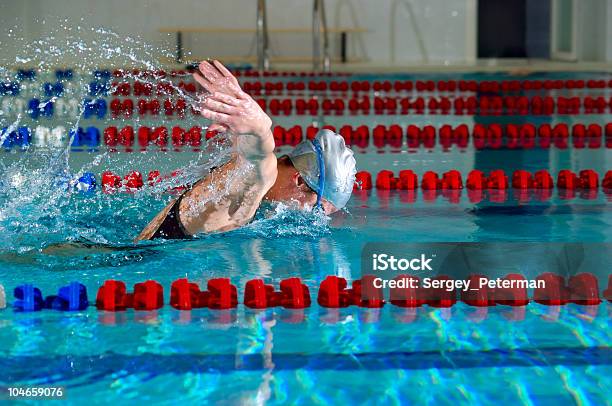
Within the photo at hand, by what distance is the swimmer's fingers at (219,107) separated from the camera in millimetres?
2869

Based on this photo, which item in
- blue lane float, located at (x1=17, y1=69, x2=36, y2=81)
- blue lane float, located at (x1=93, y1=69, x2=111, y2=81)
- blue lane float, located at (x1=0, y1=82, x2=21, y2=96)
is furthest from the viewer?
blue lane float, located at (x1=93, y1=69, x2=111, y2=81)

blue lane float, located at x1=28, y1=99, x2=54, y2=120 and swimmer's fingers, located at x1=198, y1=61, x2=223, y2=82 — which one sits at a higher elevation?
swimmer's fingers, located at x1=198, y1=61, x2=223, y2=82

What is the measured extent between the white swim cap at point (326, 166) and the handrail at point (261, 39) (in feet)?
28.0

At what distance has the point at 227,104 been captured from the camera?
2.90 metres

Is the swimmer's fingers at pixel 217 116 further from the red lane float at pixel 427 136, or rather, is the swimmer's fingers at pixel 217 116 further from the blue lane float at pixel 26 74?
the blue lane float at pixel 26 74

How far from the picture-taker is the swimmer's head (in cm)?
367

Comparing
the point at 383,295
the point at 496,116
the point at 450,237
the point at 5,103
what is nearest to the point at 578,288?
the point at 383,295

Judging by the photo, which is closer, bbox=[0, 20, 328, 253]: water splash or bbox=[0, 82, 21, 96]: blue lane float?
bbox=[0, 20, 328, 253]: water splash

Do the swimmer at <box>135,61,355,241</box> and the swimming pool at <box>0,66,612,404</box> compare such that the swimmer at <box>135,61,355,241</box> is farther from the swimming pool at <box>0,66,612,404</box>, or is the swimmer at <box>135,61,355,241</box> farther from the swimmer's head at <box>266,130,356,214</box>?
the swimming pool at <box>0,66,612,404</box>

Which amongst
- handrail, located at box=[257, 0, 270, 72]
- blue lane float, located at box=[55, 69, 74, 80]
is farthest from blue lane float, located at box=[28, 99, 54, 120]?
handrail, located at box=[257, 0, 270, 72]

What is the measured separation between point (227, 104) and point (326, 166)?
83cm

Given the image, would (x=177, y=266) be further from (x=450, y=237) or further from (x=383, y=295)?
(x=450, y=237)

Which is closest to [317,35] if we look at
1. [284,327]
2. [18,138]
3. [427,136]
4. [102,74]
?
[102,74]

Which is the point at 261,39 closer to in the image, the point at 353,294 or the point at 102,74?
the point at 102,74
